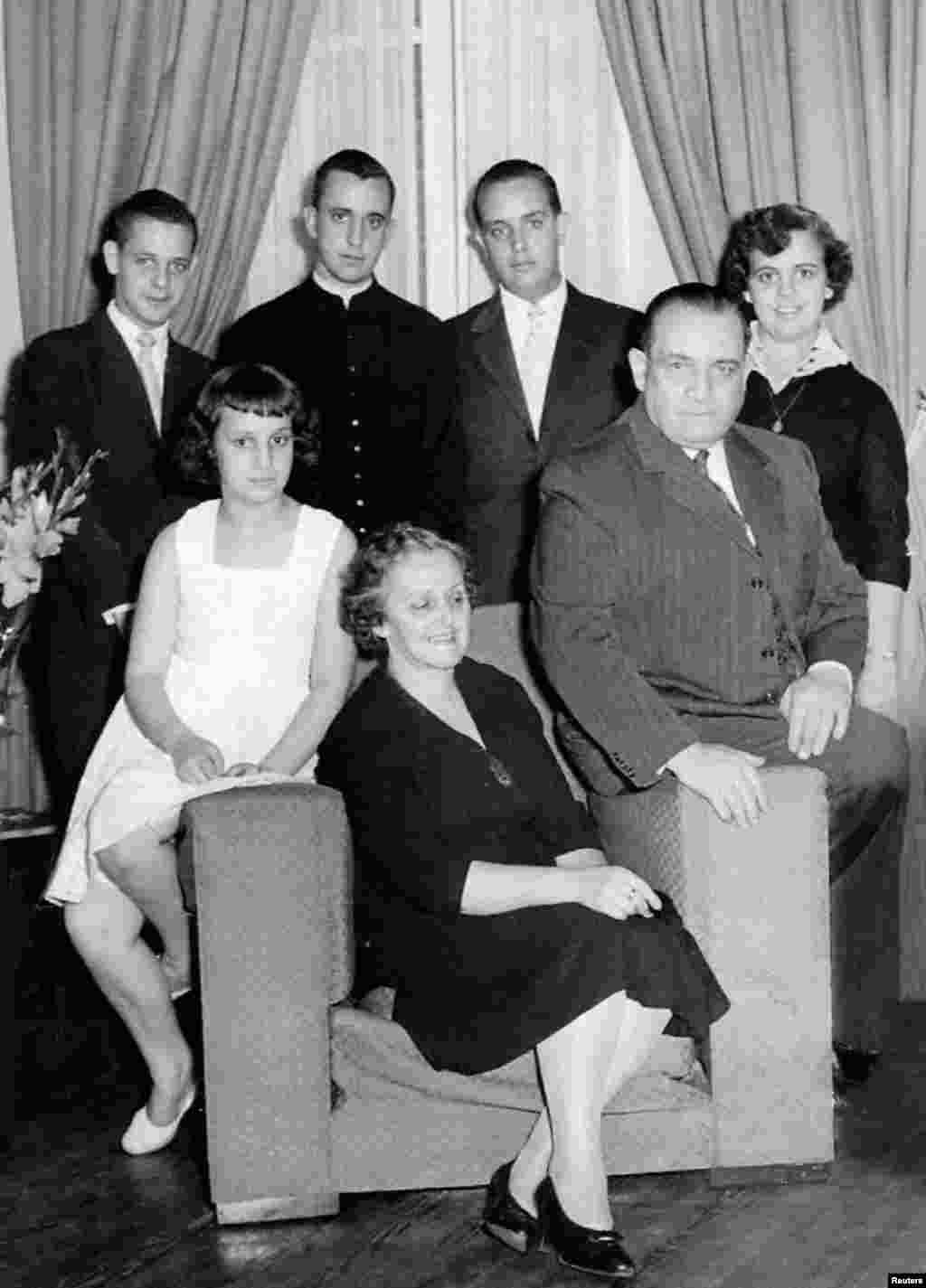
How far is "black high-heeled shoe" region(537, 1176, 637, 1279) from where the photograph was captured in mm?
2619

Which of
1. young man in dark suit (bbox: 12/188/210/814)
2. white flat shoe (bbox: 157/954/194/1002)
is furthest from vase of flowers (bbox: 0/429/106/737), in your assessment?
young man in dark suit (bbox: 12/188/210/814)

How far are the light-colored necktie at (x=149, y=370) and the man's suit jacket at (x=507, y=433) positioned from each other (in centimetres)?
64

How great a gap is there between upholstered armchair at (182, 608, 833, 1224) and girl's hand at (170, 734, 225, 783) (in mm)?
227

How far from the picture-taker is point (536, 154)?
487 cm

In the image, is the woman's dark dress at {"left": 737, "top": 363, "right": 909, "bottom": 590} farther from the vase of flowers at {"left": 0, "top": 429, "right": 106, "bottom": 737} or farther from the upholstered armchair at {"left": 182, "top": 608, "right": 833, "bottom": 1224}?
the vase of flowers at {"left": 0, "top": 429, "right": 106, "bottom": 737}

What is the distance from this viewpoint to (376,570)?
3006 mm

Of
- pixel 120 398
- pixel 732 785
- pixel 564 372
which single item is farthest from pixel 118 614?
pixel 732 785

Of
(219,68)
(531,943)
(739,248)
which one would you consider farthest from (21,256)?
(531,943)

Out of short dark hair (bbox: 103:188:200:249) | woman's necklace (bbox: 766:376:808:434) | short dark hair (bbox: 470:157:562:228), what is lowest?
woman's necklace (bbox: 766:376:808:434)

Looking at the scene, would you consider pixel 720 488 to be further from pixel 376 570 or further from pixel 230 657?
pixel 230 657

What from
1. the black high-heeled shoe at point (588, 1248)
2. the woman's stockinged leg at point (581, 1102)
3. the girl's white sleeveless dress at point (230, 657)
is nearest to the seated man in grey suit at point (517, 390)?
the girl's white sleeveless dress at point (230, 657)

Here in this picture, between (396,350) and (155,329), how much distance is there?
0.54 meters

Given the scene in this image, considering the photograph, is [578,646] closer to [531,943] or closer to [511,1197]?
[531,943]

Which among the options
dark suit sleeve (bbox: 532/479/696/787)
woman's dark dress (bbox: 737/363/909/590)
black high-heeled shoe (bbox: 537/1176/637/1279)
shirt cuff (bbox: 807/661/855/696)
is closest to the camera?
black high-heeled shoe (bbox: 537/1176/637/1279)
